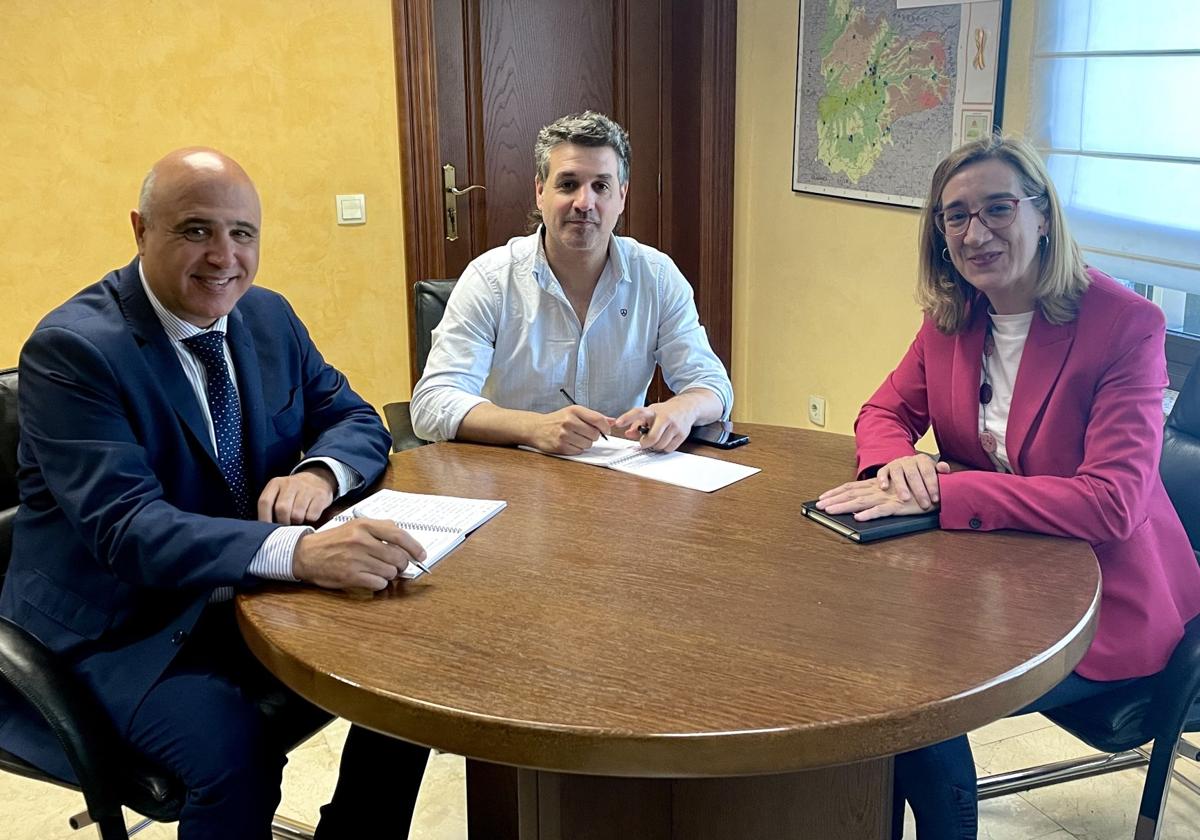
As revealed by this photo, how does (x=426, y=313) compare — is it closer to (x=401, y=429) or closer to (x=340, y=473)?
(x=401, y=429)

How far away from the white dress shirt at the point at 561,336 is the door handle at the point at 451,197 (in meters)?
1.67

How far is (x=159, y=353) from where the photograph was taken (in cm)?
170

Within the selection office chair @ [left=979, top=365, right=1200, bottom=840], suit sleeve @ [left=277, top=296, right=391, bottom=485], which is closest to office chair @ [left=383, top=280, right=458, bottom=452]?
suit sleeve @ [left=277, top=296, right=391, bottom=485]

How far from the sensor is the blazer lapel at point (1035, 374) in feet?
6.04

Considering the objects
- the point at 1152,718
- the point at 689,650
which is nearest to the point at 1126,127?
the point at 1152,718

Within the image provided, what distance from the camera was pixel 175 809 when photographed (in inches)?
62.6

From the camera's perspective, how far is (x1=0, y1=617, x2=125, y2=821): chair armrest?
153 cm

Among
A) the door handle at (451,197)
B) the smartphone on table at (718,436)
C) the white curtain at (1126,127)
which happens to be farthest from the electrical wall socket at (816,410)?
the smartphone on table at (718,436)

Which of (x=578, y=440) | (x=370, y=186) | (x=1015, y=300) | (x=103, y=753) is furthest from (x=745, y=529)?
(x=370, y=186)

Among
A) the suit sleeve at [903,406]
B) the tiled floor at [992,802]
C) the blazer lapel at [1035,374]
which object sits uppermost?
the blazer lapel at [1035,374]

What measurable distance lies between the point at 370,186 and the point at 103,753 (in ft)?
8.48

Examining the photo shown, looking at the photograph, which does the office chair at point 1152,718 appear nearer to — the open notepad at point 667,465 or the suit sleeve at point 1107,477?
the suit sleeve at point 1107,477

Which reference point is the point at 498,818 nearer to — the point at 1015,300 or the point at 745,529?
the point at 745,529

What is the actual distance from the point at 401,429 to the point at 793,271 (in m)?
1.85
